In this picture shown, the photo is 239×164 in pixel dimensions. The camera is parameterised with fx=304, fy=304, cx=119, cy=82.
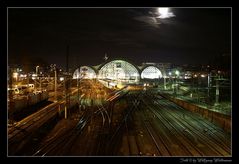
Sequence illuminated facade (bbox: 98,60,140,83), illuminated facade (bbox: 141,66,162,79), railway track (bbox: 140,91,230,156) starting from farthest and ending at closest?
1. illuminated facade (bbox: 141,66,162,79)
2. illuminated facade (bbox: 98,60,140,83)
3. railway track (bbox: 140,91,230,156)

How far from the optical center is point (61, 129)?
14016mm

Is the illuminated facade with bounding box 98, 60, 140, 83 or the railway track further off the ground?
the illuminated facade with bounding box 98, 60, 140, 83

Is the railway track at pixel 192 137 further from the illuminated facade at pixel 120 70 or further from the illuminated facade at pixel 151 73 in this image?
the illuminated facade at pixel 151 73

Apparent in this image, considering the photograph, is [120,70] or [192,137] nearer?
[192,137]

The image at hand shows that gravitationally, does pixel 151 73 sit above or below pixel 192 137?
above

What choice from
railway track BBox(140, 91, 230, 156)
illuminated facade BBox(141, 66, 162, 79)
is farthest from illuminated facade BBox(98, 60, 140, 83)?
railway track BBox(140, 91, 230, 156)

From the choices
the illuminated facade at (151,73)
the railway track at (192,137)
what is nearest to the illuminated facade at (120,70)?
the illuminated facade at (151,73)

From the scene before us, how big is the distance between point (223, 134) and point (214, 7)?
320 inches

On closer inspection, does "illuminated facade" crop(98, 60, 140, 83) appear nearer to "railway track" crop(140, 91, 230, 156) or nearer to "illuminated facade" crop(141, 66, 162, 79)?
"illuminated facade" crop(141, 66, 162, 79)

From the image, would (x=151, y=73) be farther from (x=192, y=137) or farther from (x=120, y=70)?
(x=192, y=137)

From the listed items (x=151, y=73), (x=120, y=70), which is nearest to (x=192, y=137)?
(x=120, y=70)
